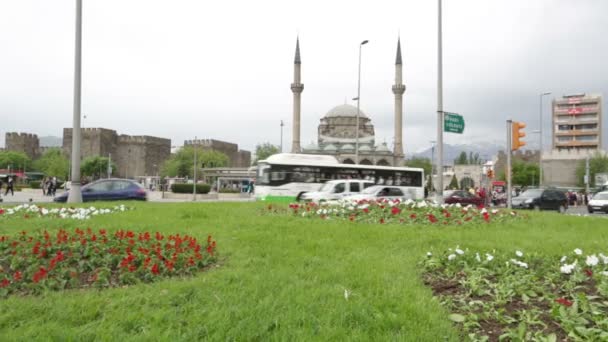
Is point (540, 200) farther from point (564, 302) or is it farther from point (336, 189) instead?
point (564, 302)

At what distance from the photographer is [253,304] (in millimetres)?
4180

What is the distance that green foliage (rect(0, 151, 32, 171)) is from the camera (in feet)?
271

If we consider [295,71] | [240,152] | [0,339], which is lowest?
[0,339]

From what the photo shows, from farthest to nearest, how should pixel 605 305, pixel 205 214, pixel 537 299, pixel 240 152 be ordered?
pixel 240 152, pixel 205 214, pixel 537 299, pixel 605 305

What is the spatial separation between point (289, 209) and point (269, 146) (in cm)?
8609

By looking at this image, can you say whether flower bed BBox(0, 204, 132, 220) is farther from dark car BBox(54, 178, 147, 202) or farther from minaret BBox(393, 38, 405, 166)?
minaret BBox(393, 38, 405, 166)

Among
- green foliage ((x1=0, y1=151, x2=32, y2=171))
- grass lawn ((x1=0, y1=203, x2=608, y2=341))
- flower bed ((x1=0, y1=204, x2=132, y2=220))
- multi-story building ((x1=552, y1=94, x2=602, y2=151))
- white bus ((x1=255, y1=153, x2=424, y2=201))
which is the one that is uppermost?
multi-story building ((x1=552, y1=94, x2=602, y2=151))

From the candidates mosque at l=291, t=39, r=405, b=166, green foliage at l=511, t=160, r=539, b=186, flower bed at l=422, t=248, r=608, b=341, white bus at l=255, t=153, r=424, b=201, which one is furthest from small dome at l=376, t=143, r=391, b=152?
flower bed at l=422, t=248, r=608, b=341

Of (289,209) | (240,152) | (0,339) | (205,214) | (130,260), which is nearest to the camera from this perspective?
(0,339)

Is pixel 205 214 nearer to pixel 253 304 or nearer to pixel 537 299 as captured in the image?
pixel 253 304

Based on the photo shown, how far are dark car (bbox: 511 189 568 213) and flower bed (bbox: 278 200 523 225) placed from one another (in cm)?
1447

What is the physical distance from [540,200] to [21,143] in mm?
91822

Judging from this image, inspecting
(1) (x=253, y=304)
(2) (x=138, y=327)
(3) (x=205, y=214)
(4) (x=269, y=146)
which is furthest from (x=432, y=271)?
(4) (x=269, y=146)

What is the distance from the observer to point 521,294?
4.38 metres
